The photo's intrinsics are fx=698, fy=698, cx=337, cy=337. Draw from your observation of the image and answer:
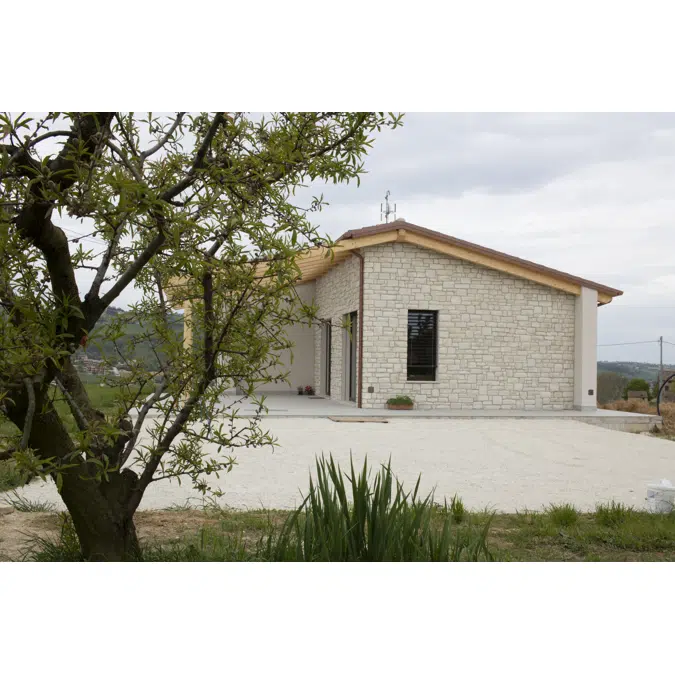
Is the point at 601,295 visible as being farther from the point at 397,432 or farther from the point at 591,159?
the point at 397,432

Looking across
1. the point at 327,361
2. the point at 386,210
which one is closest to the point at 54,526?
the point at 327,361

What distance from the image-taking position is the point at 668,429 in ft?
45.0

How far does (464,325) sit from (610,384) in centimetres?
1034

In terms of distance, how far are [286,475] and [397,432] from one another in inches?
169

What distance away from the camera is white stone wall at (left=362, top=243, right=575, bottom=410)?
49.8 feet

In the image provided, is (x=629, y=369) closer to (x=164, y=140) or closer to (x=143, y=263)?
(x=164, y=140)

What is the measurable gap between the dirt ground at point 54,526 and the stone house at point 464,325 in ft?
33.1

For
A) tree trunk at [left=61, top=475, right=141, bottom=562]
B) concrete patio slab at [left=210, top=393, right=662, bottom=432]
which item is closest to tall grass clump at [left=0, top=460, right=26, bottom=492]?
tree trunk at [left=61, top=475, right=141, bottom=562]

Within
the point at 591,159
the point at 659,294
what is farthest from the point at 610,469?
the point at 659,294

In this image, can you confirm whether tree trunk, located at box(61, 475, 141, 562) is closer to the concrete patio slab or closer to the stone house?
the concrete patio slab

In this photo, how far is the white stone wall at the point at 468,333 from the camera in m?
15.2

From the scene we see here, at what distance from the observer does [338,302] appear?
17531mm

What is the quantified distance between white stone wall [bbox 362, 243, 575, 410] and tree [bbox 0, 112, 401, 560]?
11.6 meters

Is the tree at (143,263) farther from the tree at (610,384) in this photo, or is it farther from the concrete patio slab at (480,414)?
the tree at (610,384)
